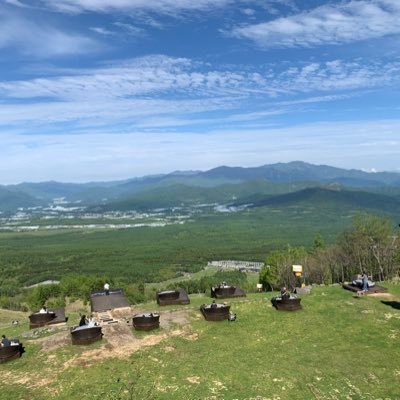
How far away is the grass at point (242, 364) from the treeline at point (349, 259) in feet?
93.9

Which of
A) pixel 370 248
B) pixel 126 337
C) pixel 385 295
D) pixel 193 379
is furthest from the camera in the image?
pixel 370 248

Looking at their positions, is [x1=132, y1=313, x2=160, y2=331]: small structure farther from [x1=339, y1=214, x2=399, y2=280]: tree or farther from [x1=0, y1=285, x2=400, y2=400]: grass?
[x1=339, y1=214, x2=399, y2=280]: tree

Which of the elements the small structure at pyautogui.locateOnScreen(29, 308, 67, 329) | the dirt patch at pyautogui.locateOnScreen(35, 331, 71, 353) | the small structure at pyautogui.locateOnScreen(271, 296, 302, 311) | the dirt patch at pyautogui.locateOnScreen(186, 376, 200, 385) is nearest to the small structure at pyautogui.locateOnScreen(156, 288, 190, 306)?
the small structure at pyautogui.locateOnScreen(29, 308, 67, 329)

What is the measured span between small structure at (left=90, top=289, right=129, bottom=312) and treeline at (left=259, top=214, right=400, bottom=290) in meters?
27.3

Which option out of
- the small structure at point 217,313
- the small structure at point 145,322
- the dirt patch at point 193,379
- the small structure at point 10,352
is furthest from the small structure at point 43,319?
the dirt patch at point 193,379

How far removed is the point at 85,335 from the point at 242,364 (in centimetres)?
1032

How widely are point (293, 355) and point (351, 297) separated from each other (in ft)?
41.0

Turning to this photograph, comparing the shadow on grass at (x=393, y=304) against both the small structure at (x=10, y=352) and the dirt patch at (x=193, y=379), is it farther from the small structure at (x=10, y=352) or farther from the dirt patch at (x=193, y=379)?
the small structure at (x=10, y=352)

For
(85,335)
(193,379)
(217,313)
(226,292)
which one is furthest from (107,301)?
(193,379)

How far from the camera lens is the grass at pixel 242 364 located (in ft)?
67.3

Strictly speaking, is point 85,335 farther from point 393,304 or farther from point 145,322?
point 393,304

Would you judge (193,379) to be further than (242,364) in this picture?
No

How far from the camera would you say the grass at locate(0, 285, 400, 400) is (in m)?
20.5

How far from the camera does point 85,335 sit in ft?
86.6
